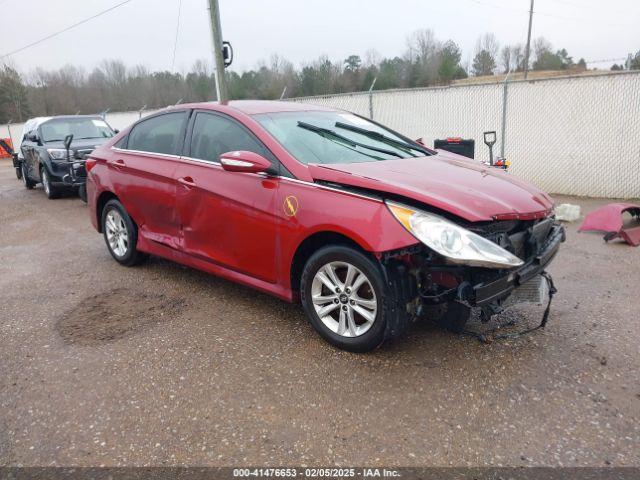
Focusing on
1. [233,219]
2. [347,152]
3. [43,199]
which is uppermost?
[347,152]

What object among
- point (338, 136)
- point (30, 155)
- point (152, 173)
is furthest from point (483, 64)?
point (152, 173)

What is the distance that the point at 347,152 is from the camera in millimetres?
3918

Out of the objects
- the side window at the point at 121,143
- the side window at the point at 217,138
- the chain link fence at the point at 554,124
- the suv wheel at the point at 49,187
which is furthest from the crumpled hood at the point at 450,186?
the suv wheel at the point at 49,187

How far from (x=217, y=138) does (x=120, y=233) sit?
1882 mm

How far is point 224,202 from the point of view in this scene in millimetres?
3955

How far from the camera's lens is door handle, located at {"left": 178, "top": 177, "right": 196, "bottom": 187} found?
422 centimetres

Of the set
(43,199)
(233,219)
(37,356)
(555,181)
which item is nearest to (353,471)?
(233,219)

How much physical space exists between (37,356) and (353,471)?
95.8 inches

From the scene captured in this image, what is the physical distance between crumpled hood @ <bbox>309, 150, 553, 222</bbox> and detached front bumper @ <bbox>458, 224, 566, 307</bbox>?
296 mm

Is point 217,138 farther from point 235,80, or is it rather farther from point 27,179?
point 235,80

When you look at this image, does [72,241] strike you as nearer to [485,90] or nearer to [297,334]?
[297,334]

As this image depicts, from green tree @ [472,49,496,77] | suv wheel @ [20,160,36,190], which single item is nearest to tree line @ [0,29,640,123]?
green tree @ [472,49,496,77]

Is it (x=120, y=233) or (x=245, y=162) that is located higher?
(x=245, y=162)

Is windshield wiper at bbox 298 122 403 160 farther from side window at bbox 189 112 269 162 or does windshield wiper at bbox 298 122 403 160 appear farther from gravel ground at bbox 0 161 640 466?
gravel ground at bbox 0 161 640 466
